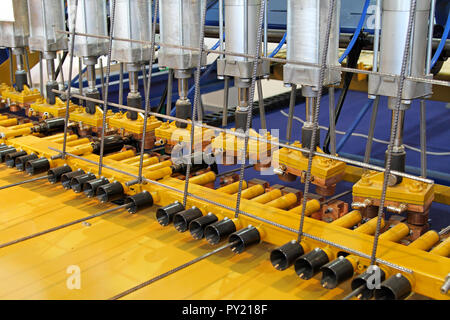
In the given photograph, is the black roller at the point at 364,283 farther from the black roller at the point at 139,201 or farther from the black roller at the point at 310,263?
the black roller at the point at 139,201

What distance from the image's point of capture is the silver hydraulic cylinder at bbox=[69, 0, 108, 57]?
317cm

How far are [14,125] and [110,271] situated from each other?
1.98m

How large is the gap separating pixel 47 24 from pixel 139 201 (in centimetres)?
145

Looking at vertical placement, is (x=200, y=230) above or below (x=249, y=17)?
below

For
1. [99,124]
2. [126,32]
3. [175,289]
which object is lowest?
[175,289]

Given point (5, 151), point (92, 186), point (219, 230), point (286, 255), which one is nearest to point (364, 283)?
point (286, 255)

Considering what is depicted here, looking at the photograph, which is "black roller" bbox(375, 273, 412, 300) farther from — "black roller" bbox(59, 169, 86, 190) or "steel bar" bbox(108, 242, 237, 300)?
"black roller" bbox(59, 169, 86, 190)

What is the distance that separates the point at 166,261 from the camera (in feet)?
7.00

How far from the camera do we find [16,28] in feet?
12.0

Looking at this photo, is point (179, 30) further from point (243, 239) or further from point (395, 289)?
point (395, 289)

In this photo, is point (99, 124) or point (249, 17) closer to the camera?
point (249, 17)

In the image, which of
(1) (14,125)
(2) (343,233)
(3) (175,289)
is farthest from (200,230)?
(1) (14,125)

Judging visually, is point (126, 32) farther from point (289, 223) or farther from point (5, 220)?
point (289, 223)
